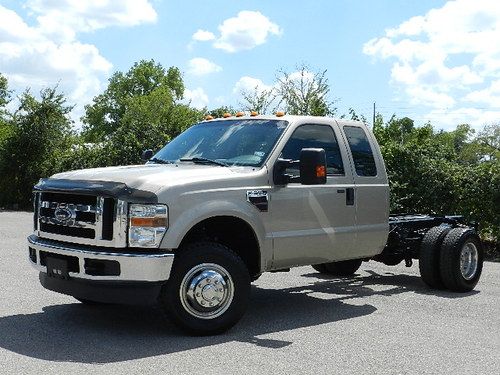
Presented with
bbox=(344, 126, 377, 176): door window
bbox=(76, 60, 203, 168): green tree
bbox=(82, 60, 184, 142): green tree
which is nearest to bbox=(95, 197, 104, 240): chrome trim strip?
bbox=(344, 126, 377, 176): door window

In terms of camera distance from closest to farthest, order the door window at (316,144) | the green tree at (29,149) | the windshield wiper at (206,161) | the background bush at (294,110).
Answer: the windshield wiper at (206,161) < the door window at (316,144) < the background bush at (294,110) < the green tree at (29,149)

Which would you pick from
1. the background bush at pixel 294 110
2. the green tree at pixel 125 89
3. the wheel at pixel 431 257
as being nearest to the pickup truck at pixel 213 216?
the wheel at pixel 431 257

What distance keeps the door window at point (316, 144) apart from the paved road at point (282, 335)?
1535 mm

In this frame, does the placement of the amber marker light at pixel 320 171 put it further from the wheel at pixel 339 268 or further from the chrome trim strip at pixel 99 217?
the wheel at pixel 339 268

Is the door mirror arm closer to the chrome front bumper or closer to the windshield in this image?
the windshield

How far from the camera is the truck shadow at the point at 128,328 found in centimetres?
570

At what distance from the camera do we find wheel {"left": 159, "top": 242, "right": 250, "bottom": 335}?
608 centimetres

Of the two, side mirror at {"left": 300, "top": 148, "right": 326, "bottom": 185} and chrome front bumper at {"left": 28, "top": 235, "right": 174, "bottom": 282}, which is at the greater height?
side mirror at {"left": 300, "top": 148, "right": 326, "bottom": 185}

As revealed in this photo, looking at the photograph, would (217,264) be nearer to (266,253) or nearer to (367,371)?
(266,253)

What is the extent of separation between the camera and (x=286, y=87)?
38031 millimetres

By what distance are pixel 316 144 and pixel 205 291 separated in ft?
7.24

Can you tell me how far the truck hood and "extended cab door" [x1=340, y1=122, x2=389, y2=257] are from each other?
159 centimetres

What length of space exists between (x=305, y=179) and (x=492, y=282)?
4.57 metres

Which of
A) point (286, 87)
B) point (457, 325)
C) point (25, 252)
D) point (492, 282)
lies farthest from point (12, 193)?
point (457, 325)
